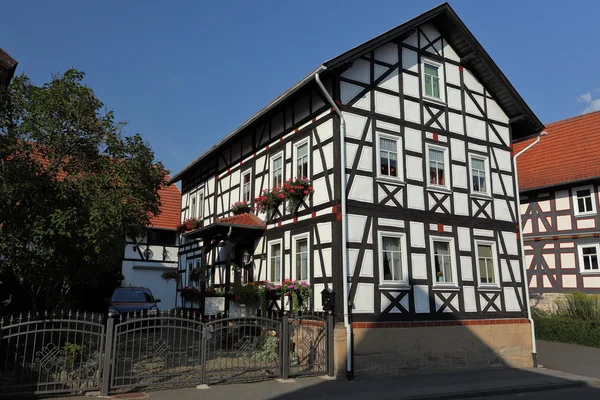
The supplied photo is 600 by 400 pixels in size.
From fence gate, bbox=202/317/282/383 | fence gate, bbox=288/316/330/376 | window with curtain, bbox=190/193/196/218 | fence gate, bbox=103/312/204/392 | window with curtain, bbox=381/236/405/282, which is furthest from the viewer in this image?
window with curtain, bbox=190/193/196/218

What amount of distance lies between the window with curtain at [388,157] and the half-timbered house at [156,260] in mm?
17331

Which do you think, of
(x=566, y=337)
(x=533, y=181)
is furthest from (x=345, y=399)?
(x=533, y=181)

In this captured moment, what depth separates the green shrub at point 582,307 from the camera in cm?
1920

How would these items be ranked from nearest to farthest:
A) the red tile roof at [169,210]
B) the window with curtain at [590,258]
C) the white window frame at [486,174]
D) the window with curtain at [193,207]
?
the white window frame at [486,174] < the window with curtain at [590,258] < the window with curtain at [193,207] < the red tile roof at [169,210]

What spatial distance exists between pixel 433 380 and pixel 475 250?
447 cm

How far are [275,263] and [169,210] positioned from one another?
1687cm

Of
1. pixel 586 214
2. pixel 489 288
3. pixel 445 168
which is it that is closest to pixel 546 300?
pixel 586 214

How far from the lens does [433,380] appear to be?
11953mm

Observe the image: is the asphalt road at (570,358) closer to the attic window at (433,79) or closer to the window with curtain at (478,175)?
the window with curtain at (478,175)

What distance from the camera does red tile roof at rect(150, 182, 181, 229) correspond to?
28.8 meters

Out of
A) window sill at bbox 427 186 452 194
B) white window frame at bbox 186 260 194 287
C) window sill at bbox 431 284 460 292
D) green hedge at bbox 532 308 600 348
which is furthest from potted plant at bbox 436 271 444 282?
white window frame at bbox 186 260 194 287

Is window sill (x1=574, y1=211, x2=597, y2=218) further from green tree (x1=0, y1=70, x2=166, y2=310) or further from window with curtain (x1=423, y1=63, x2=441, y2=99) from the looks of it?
green tree (x1=0, y1=70, x2=166, y2=310)

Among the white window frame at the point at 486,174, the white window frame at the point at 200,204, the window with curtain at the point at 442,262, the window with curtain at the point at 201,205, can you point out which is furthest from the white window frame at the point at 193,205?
the white window frame at the point at 486,174

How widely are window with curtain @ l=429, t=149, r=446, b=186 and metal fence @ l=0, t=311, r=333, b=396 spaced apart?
17.7ft
